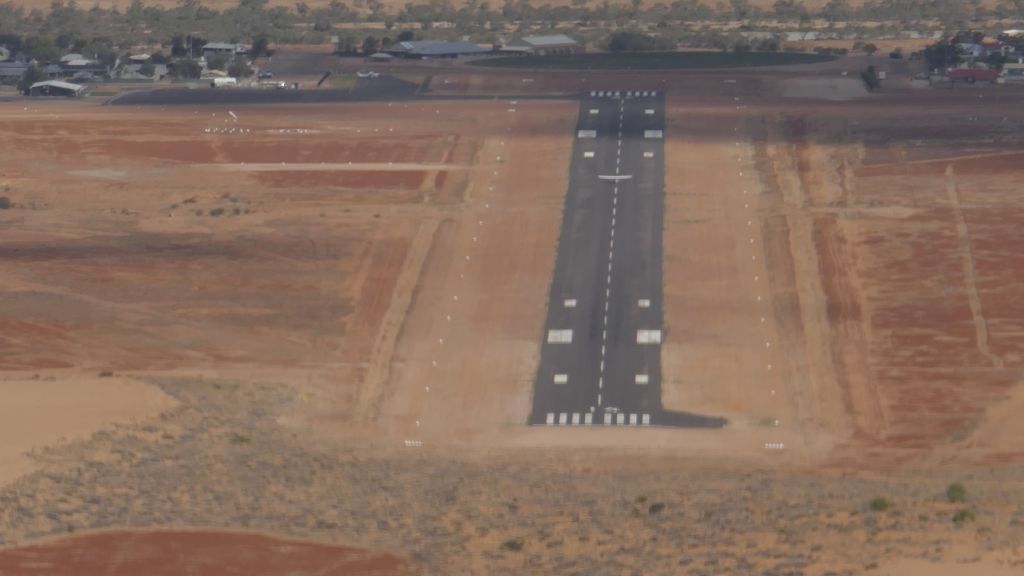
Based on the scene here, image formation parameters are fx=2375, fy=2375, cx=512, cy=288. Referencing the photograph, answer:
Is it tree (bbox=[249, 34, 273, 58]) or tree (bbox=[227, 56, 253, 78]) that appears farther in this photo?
tree (bbox=[249, 34, 273, 58])

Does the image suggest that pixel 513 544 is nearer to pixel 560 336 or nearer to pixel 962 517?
pixel 962 517

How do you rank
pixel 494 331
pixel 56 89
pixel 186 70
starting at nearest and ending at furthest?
pixel 494 331 < pixel 56 89 < pixel 186 70

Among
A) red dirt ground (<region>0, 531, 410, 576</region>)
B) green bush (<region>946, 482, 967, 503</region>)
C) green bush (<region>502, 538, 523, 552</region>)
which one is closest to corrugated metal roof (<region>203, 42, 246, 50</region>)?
red dirt ground (<region>0, 531, 410, 576</region>)

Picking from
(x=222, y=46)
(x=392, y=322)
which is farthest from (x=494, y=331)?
(x=222, y=46)

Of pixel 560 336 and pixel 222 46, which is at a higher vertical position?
pixel 560 336

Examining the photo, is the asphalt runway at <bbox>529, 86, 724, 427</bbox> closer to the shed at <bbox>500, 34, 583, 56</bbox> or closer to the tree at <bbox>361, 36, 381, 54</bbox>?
the shed at <bbox>500, 34, 583, 56</bbox>

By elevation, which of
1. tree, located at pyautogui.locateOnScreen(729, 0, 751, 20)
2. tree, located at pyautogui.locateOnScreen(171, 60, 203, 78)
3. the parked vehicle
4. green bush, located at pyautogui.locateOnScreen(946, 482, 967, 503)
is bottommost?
tree, located at pyautogui.locateOnScreen(729, 0, 751, 20)

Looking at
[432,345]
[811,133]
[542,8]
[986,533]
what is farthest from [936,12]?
[986,533]
